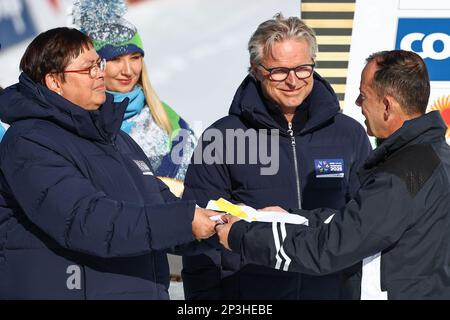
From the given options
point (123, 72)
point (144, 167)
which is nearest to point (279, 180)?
point (144, 167)

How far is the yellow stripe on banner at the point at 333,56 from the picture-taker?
5.02 metres

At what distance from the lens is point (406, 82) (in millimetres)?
2631

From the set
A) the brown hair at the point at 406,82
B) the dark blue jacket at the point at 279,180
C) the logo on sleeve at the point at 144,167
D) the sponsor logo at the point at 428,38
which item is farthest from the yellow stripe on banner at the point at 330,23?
the brown hair at the point at 406,82

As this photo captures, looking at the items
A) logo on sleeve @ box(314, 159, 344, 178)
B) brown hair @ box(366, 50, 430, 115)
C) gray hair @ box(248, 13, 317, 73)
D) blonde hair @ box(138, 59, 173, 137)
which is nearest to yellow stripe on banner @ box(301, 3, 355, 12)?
blonde hair @ box(138, 59, 173, 137)

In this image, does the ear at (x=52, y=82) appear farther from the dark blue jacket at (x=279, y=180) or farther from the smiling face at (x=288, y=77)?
the smiling face at (x=288, y=77)

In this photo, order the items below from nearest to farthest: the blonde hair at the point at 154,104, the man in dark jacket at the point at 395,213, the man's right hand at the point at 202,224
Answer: the man in dark jacket at the point at 395,213 < the man's right hand at the point at 202,224 < the blonde hair at the point at 154,104

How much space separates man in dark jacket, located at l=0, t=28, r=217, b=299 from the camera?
2.62m

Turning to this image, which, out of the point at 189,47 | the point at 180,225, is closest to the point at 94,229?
the point at 180,225

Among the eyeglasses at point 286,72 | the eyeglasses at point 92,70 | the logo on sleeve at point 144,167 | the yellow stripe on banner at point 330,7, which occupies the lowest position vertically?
the logo on sleeve at point 144,167

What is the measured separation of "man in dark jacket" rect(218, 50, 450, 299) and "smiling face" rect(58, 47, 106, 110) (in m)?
0.81

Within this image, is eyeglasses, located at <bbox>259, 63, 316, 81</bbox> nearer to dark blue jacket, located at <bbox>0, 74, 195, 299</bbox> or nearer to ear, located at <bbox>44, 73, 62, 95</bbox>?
dark blue jacket, located at <bbox>0, 74, 195, 299</bbox>

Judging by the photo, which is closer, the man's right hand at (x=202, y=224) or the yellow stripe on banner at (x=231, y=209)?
the man's right hand at (x=202, y=224)

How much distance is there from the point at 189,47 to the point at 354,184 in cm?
197

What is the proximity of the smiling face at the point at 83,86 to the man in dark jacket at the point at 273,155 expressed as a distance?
560mm
